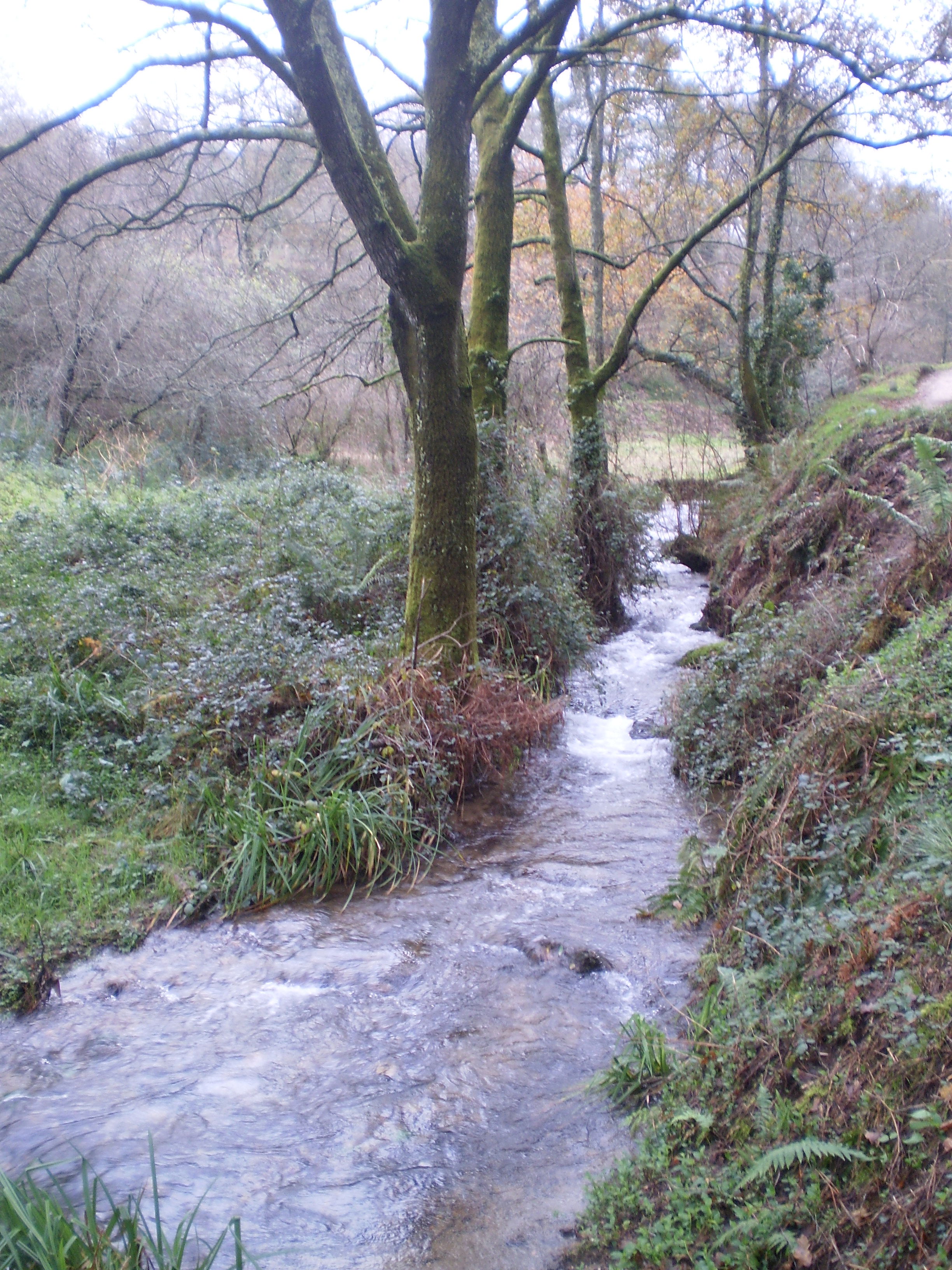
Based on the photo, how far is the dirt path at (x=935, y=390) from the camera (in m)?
11.1

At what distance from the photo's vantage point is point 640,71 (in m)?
14.6

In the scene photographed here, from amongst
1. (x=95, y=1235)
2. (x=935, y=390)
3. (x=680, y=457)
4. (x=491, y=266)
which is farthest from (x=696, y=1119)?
(x=680, y=457)

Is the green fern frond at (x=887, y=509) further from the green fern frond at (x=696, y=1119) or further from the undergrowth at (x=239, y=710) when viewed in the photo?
the green fern frond at (x=696, y=1119)

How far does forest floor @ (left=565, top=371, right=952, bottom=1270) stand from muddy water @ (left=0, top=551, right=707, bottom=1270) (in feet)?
1.05

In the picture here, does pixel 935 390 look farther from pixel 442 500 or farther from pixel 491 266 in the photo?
pixel 442 500

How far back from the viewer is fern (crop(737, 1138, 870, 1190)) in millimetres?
2639

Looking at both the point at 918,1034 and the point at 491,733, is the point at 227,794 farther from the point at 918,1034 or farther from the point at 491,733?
the point at 918,1034

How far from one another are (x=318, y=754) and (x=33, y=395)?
46.7 ft

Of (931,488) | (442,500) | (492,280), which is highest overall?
(492,280)

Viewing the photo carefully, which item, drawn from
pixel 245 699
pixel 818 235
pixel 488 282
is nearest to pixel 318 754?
pixel 245 699

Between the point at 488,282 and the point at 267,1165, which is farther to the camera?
the point at 488,282

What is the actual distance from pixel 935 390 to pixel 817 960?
11.1m

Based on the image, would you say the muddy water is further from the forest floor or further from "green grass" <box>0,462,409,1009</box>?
"green grass" <box>0,462,409,1009</box>

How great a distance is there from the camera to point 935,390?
1215cm
